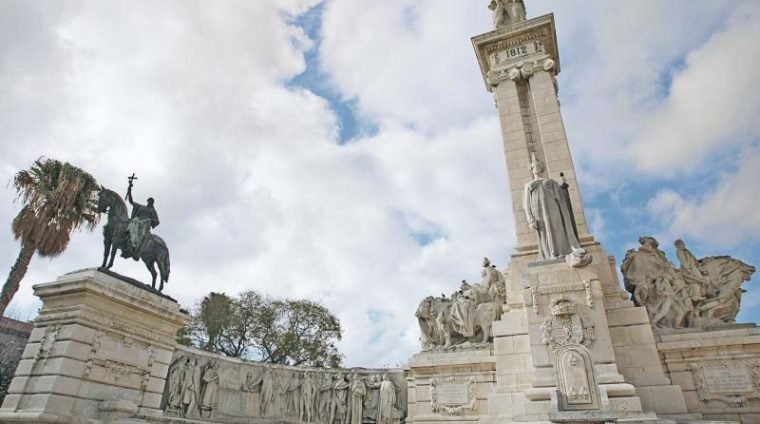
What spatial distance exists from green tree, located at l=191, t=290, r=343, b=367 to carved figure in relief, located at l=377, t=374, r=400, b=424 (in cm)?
1364

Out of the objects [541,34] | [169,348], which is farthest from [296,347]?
[541,34]

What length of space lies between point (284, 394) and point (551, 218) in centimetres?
1294

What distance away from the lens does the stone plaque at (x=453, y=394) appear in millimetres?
10484

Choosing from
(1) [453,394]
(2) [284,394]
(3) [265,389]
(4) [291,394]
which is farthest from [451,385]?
(3) [265,389]

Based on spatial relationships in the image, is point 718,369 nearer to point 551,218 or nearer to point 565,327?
point 565,327

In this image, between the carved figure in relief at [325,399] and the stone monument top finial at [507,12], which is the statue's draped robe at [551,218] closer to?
the stone monument top finial at [507,12]

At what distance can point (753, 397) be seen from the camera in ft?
25.2

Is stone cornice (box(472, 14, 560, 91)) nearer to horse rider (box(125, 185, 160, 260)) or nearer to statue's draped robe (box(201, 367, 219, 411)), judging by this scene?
horse rider (box(125, 185, 160, 260))

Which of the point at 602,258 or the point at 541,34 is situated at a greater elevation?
the point at 541,34

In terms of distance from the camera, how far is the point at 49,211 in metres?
15.0

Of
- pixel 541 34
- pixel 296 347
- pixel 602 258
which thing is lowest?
pixel 602 258

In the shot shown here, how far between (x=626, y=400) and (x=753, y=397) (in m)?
3.05

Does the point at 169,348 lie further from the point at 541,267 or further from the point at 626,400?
the point at 626,400

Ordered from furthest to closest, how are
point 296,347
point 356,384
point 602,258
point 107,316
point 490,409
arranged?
point 296,347 → point 356,384 → point 602,258 → point 490,409 → point 107,316
